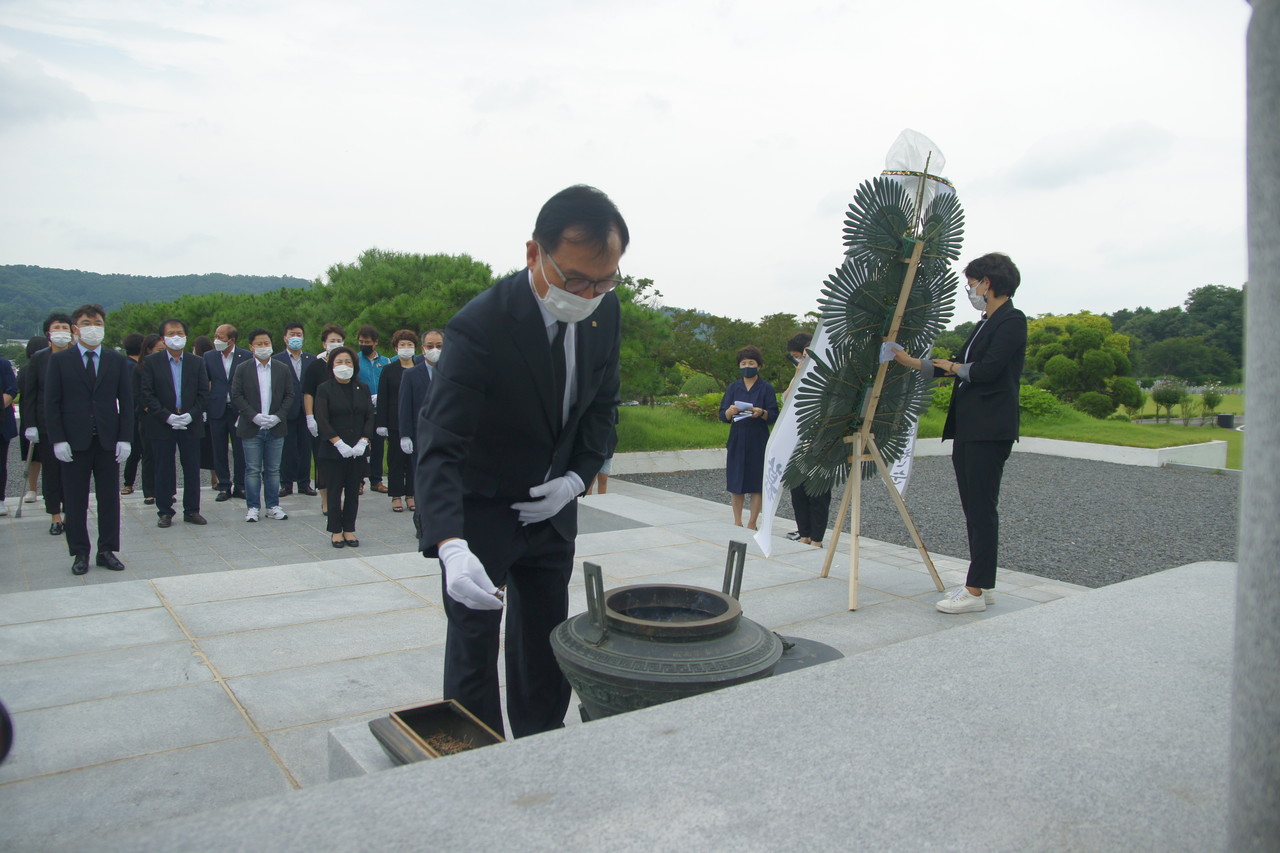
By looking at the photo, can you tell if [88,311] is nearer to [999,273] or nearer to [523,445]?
[523,445]

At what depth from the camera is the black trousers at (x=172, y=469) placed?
8070 millimetres

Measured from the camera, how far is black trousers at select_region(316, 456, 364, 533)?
7.38 meters

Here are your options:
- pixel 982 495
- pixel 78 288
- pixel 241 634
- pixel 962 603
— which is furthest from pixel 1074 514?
pixel 78 288

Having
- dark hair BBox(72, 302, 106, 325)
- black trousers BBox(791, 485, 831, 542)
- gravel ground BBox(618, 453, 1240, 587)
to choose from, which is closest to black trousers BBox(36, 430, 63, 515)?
dark hair BBox(72, 302, 106, 325)

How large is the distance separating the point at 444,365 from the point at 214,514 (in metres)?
7.60

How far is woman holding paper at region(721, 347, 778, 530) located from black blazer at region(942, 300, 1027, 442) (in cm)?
302

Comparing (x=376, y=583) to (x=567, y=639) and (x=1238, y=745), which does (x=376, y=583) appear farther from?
(x=1238, y=745)

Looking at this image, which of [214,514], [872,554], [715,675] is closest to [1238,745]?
[715,675]

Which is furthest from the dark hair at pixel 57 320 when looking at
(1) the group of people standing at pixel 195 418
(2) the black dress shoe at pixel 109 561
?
(2) the black dress shoe at pixel 109 561

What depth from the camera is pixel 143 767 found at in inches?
121

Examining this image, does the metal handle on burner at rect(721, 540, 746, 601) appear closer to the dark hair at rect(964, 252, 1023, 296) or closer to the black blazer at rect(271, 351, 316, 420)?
the dark hair at rect(964, 252, 1023, 296)

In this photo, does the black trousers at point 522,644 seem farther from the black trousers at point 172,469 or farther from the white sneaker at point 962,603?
the black trousers at point 172,469

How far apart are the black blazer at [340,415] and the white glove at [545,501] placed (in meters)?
5.44

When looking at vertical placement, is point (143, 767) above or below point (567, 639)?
below
